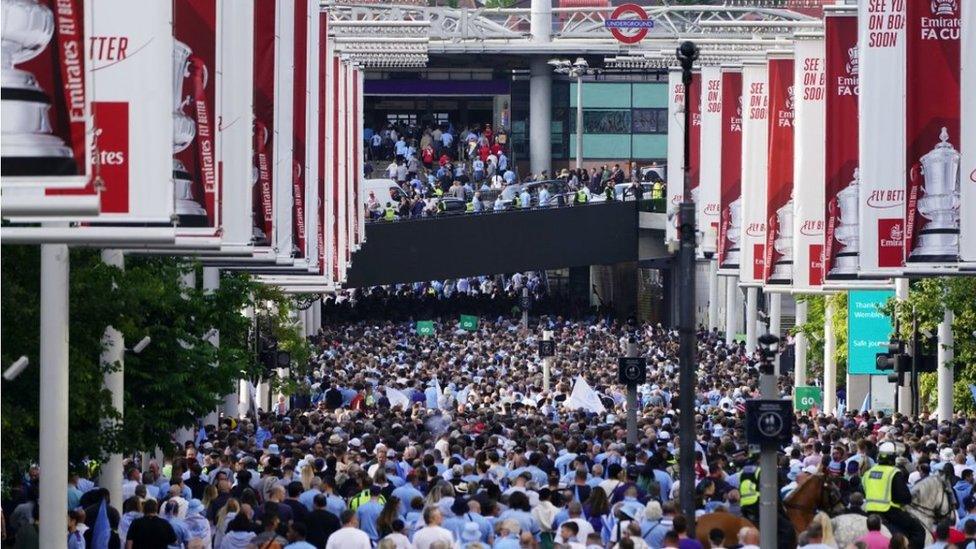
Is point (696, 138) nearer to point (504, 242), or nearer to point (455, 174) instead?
point (504, 242)

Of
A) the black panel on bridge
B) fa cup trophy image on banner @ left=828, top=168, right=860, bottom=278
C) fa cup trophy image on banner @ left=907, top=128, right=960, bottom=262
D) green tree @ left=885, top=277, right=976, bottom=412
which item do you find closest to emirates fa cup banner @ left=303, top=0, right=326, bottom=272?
fa cup trophy image on banner @ left=828, top=168, right=860, bottom=278

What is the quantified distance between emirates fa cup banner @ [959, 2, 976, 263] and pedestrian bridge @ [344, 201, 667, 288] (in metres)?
38.2

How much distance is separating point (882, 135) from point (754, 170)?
14.8 meters

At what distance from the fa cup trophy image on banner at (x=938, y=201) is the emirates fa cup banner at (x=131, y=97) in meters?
12.8

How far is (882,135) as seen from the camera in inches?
1099

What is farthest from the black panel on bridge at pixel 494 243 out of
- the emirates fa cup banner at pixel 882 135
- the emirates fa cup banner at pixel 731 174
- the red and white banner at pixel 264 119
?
the red and white banner at pixel 264 119

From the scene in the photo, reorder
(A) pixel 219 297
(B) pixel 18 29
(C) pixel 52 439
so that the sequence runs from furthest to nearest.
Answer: (A) pixel 219 297
(C) pixel 52 439
(B) pixel 18 29

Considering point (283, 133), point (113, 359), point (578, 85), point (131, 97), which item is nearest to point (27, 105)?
point (131, 97)

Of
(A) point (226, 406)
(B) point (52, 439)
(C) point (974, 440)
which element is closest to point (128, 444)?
(B) point (52, 439)

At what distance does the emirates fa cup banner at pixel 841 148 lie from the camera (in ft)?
106

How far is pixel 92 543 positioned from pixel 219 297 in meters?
5.36

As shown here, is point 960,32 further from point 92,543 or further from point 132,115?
point 132,115

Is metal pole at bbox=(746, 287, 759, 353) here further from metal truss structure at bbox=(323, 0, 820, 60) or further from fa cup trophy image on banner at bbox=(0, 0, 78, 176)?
fa cup trophy image on banner at bbox=(0, 0, 78, 176)

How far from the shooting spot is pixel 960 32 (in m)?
26.2
